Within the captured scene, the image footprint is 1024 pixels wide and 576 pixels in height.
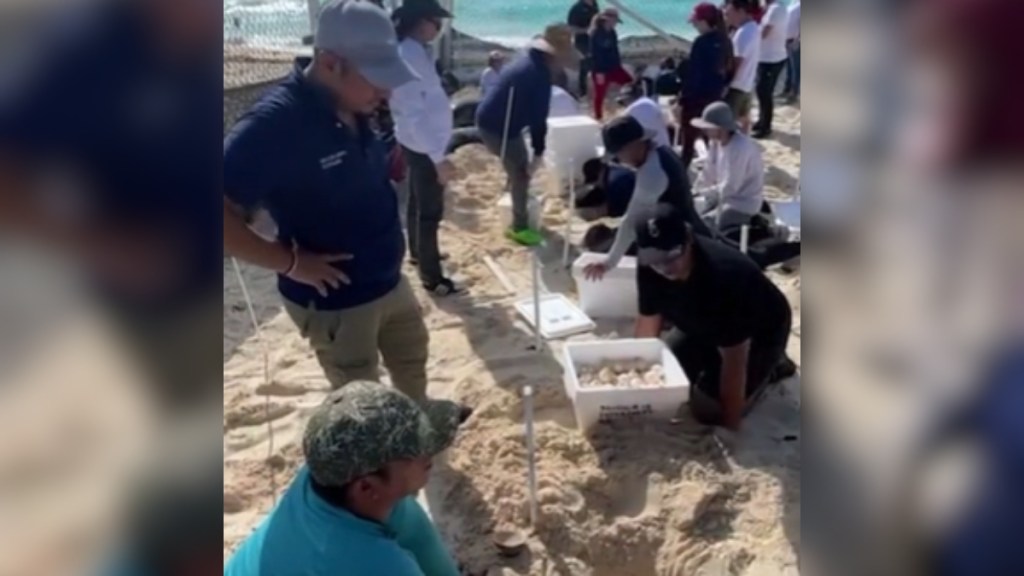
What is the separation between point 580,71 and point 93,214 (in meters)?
11.1

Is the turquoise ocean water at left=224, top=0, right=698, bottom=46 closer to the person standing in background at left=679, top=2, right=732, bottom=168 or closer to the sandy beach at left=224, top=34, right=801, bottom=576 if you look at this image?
the person standing in background at left=679, top=2, right=732, bottom=168

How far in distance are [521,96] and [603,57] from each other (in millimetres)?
4337

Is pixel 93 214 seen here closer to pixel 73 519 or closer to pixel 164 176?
pixel 164 176

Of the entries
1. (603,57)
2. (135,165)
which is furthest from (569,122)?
(135,165)

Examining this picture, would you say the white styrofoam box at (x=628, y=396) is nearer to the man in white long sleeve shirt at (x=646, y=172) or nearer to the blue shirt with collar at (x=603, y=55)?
the man in white long sleeve shirt at (x=646, y=172)

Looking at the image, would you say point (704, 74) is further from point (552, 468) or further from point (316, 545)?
point (316, 545)

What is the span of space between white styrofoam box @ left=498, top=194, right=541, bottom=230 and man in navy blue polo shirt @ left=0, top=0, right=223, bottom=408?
19.2 ft

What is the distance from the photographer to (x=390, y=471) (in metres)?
2.37

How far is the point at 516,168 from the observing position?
645 cm

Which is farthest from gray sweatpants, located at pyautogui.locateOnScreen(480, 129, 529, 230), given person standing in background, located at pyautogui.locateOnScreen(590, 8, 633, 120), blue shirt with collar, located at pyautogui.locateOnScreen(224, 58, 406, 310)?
person standing in background, located at pyautogui.locateOnScreen(590, 8, 633, 120)

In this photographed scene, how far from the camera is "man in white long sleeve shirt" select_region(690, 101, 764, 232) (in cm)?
574

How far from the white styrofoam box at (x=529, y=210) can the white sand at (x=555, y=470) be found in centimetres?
150

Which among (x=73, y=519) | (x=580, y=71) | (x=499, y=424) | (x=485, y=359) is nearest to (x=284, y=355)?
(x=485, y=359)

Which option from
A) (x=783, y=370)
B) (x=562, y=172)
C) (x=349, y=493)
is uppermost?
(x=349, y=493)
